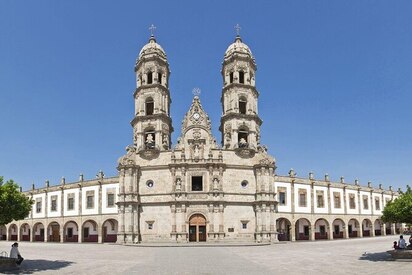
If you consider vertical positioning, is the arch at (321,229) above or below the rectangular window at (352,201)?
below

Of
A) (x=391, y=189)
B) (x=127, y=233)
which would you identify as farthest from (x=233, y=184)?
(x=391, y=189)

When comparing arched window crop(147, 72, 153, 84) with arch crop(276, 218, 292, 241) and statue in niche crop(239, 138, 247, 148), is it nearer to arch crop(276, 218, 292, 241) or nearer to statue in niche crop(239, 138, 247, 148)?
statue in niche crop(239, 138, 247, 148)

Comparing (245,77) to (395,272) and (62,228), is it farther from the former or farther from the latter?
(395,272)

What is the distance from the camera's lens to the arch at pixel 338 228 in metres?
58.8

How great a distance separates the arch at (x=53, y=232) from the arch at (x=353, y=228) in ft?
142

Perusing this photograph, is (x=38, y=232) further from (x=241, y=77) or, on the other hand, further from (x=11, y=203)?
(x=11, y=203)

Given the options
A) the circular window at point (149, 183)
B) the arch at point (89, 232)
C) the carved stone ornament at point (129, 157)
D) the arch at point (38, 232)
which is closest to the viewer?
the carved stone ornament at point (129, 157)

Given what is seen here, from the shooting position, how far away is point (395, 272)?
1859 cm

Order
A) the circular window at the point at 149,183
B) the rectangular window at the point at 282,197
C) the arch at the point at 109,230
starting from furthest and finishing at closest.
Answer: the arch at the point at 109,230 < the rectangular window at the point at 282,197 < the circular window at the point at 149,183

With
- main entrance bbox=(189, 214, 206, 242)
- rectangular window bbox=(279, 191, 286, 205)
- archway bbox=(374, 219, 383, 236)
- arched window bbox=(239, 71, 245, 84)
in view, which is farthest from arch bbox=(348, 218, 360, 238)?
arched window bbox=(239, 71, 245, 84)

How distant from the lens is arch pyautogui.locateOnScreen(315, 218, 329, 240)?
189 ft

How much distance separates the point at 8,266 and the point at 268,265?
13.8 metres

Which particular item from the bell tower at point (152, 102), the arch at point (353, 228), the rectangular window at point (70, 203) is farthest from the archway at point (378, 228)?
the rectangular window at point (70, 203)

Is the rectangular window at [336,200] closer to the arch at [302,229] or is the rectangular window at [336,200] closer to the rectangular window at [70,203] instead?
the arch at [302,229]
